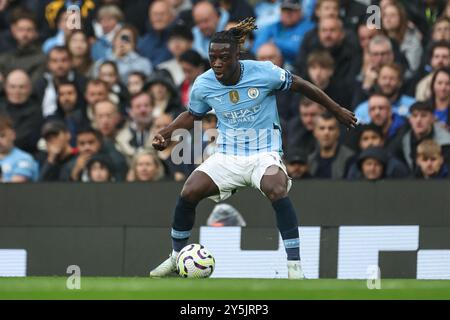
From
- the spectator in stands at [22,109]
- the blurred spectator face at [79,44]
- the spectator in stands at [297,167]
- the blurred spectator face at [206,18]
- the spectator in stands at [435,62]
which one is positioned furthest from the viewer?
the blurred spectator face at [79,44]

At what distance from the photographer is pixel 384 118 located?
533 inches

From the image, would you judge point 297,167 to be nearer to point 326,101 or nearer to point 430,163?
point 430,163

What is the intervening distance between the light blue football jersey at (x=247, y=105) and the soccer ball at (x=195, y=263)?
94 centimetres

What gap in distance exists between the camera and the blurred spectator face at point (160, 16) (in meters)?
15.5

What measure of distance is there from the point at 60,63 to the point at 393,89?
4351 millimetres

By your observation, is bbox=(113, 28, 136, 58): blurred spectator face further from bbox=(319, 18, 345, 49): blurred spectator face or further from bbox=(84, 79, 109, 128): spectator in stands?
bbox=(319, 18, 345, 49): blurred spectator face

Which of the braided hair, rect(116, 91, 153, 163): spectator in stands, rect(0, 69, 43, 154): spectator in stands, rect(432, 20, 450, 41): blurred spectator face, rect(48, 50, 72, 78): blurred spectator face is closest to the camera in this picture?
the braided hair

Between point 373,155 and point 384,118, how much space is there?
702mm

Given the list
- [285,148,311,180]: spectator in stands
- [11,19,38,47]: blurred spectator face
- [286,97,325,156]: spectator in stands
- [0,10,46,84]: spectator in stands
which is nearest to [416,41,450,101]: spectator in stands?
[286,97,325,156]: spectator in stands

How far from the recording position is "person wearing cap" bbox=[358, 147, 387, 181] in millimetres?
13000

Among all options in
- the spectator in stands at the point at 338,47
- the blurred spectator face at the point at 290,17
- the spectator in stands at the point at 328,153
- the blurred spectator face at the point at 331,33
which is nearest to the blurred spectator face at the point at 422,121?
the spectator in stands at the point at 328,153

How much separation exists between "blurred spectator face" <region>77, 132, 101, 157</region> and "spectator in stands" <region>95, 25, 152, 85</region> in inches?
53.9

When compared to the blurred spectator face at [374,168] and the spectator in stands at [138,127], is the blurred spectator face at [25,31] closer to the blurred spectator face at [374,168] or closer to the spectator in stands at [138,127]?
the spectator in stands at [138,127]
